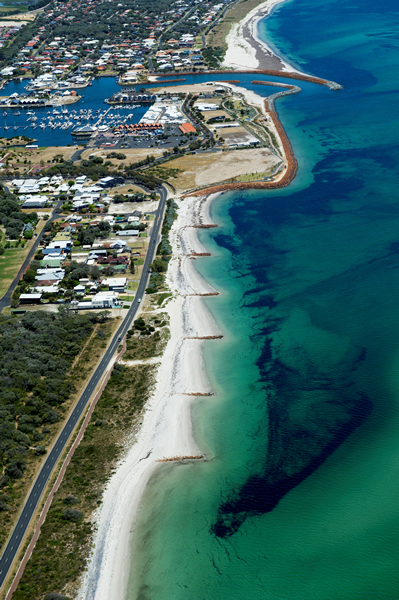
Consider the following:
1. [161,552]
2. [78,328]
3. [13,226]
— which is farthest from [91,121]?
[161,552]

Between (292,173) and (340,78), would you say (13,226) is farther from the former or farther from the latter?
(340,78)

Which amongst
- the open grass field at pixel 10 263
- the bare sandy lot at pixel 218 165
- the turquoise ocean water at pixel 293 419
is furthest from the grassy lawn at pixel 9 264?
the bare sandy lot at pixel 218 165

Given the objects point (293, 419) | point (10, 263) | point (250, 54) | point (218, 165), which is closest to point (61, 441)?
point (293, 419)

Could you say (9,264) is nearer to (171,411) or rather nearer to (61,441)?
(61,441)

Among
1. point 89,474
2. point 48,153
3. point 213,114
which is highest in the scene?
point 213,114

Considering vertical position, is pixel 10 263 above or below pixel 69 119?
below

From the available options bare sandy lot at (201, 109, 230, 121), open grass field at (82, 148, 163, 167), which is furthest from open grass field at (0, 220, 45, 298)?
bare sandy lot at (201, 109, 230, 121)

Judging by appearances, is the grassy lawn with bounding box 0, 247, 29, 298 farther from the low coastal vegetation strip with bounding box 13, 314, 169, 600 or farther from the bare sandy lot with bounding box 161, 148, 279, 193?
the bare sandy lot with bounding box 161, 148, 279, 193
